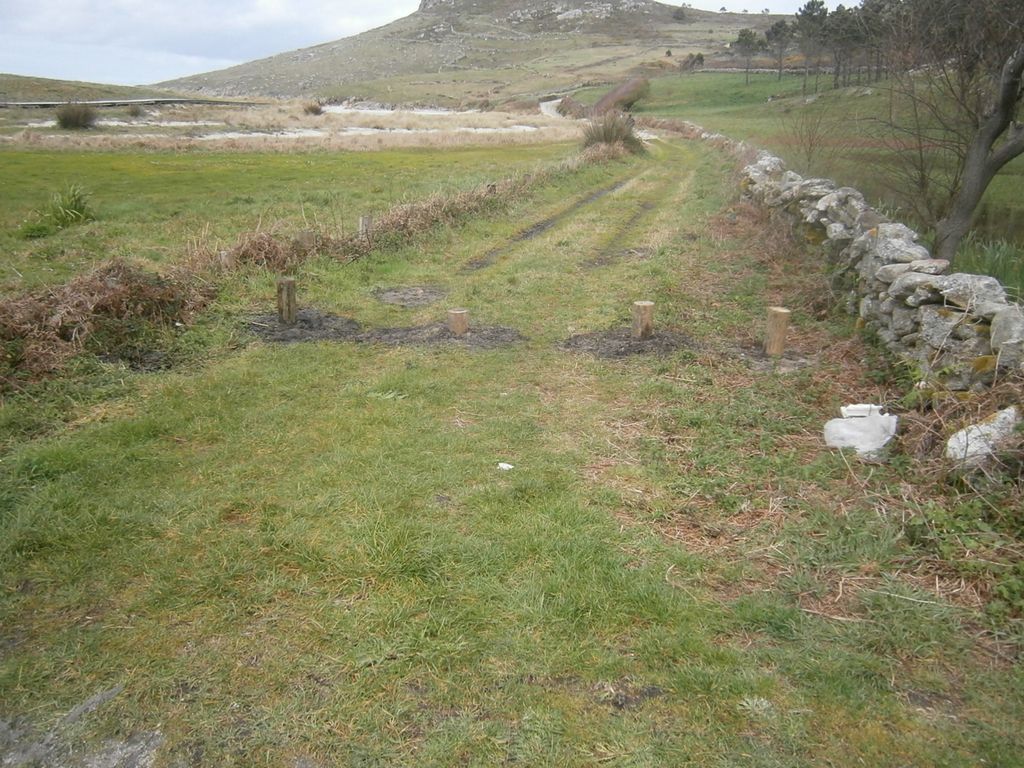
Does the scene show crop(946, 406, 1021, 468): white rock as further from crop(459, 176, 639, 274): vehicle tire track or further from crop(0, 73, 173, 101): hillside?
crop(0, 73, 173, 101): hillside

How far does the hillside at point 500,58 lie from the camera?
10556cm

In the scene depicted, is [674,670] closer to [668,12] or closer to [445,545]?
[445,545]

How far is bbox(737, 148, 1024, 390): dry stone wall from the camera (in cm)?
493

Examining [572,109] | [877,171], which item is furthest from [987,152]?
[572,109]

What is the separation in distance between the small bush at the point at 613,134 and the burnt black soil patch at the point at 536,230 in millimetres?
7646

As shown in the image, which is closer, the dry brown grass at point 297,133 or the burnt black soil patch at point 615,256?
the burnt black soil patch at point 615,256

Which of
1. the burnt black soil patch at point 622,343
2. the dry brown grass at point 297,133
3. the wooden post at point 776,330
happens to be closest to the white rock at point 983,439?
the wooden post at point 776,330

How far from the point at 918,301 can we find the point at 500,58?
544 feet

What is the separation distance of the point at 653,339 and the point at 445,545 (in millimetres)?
4646

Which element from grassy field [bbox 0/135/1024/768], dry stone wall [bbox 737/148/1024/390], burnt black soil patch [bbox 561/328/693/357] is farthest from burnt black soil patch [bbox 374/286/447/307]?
dry stone wall [bbox 737/148/1024/390]

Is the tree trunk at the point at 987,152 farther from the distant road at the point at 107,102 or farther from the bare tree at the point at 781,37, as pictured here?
the distant road at the point at 107,102

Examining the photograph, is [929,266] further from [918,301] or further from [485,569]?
[485,569]

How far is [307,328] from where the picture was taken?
862cm

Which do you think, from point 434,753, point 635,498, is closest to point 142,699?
point 434,753
